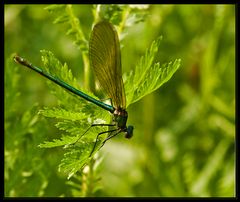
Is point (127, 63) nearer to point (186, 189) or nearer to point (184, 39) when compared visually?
point (184, 39)

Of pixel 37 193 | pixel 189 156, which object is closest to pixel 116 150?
pixel 189 156

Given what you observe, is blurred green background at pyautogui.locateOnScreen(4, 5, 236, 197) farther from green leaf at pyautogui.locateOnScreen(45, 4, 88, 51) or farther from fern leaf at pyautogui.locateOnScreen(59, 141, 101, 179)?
fern leaf at pyautogui.locateOnScreen(59, 141, 101, 179)

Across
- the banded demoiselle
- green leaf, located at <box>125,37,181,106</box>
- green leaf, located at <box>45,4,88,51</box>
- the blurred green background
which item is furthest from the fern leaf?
the blurred green background

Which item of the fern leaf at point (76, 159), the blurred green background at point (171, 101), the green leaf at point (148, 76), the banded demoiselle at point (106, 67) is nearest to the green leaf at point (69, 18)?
the banded demoiselle at point (106, 67)

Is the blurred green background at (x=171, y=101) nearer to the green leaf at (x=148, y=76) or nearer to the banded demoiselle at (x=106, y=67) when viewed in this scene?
the banded demoiselle at (x=106, y=67)

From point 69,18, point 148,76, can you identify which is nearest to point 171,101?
point 69,18

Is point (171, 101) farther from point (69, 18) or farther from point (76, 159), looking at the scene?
point (76, 159)
